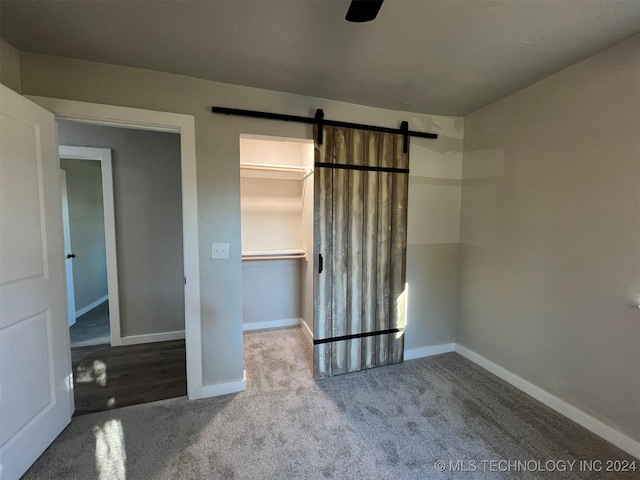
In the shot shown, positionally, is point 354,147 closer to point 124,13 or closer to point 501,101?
point 501,101

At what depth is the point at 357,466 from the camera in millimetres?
1574

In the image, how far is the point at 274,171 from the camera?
10.8 feet

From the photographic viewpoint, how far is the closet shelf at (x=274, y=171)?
3.04 m

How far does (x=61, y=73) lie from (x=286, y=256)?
244 cm

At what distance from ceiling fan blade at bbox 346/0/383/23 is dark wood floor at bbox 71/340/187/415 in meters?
2.72

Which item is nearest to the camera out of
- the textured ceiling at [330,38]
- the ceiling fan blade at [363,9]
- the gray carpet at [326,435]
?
the ceiling fan blade at [363,9]

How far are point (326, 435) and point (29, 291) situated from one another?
1.96m

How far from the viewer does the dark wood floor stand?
2.18 meters

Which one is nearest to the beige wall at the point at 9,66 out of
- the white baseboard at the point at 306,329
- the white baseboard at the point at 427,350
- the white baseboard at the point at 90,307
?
the white baseboard at the point at 306,329

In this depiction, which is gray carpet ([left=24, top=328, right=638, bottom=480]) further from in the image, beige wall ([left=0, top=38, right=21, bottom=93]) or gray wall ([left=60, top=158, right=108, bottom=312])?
gray wall ([left=60, top=158, right=108, bottom=312])

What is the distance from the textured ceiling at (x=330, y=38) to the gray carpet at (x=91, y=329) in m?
2.88

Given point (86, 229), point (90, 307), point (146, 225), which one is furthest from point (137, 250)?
point (90, 307)

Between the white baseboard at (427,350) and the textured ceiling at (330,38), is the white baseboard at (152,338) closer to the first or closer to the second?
the white baseboard at (427,350)

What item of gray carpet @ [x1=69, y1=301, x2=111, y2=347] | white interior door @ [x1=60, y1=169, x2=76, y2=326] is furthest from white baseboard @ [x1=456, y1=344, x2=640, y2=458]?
white interior door @ [x1=60, y1=169, x2=76, y2=326]
